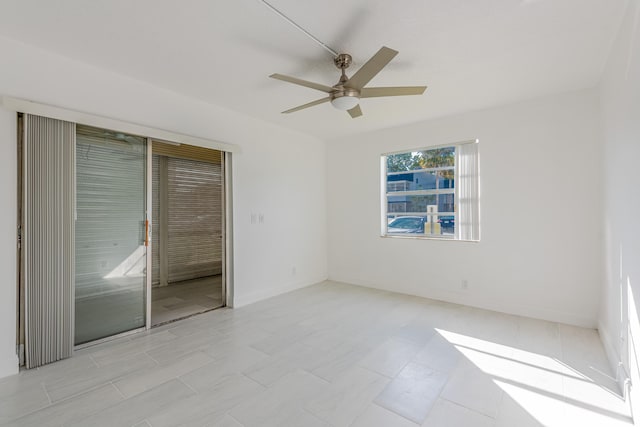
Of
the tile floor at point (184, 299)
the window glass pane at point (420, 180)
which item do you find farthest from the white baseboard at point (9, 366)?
the window glass pane at point (420, 180)

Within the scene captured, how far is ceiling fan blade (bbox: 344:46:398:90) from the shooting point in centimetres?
186

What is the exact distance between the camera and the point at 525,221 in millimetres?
3570

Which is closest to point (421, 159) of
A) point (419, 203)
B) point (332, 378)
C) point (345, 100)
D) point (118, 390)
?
point (419, 203)

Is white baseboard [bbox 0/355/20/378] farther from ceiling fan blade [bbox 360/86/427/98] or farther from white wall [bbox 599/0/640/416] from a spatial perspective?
white wall [bbox 599/0/640/416]

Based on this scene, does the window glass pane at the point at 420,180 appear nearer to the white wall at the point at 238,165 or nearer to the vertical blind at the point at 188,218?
the white wall at the point at 238,165

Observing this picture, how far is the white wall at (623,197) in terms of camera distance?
5.78ft

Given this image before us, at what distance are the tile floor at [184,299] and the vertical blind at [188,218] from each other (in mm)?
370

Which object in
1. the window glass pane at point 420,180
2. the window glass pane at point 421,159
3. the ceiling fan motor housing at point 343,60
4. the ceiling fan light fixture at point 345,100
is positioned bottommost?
the window glass pane at point 420,180

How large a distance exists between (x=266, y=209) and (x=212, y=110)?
155cm

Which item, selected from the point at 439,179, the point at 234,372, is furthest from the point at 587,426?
the point at 439,179

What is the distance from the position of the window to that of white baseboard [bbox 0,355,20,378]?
4.43 m

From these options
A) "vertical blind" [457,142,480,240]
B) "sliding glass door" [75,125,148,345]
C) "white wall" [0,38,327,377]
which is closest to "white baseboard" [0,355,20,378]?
"white wall" [0,38,327,377]

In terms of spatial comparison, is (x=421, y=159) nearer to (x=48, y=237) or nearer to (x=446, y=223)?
(x=446, y=223)

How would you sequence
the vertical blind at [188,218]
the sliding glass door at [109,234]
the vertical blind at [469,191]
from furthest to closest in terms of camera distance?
the vertical blind at [188,218]
the vertical blind at [469,191]
the sliding glass door at [109,234]
